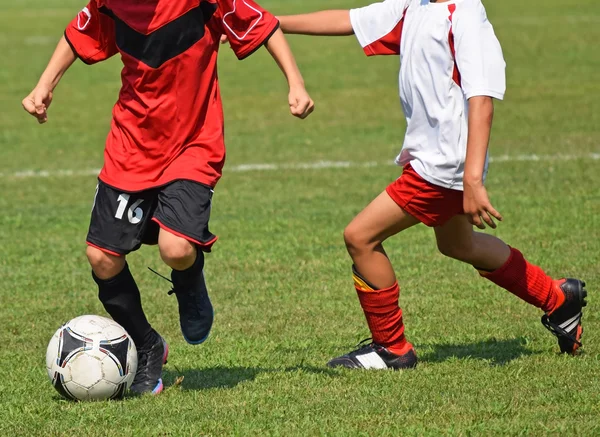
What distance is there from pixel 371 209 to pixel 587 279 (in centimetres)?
223

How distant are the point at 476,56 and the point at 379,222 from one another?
2.86ft

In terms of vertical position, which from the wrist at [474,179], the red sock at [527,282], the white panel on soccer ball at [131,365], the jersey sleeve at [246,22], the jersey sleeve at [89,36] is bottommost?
the white panel on soccer ball at [131,365]

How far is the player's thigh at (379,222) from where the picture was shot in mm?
5145

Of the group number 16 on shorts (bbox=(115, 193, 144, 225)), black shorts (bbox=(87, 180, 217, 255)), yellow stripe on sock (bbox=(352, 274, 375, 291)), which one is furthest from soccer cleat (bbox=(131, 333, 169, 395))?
yellow stripe on sock (bbox=(352, 274, 375, 291))

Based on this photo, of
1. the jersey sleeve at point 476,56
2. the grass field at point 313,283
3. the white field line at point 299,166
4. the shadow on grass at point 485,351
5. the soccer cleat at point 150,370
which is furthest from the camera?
the white field line at point 299,166

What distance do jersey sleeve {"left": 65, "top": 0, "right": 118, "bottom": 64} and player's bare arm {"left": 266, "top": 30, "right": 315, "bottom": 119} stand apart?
74 cm

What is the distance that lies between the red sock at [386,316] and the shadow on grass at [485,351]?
7.6 inches

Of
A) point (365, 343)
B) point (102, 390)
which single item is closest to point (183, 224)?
point (102, 390)

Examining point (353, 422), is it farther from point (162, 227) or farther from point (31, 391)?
point (31, 391)

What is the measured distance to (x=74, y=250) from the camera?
8.20m

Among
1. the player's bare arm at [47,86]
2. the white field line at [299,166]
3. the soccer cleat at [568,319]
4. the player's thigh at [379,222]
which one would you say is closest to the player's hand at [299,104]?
the player's thigh at [379,222]

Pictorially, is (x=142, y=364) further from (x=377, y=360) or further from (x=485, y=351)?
(x=485, y=351)

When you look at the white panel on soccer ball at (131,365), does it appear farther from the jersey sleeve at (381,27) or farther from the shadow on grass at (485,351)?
the jersey sleeve at (381,27)

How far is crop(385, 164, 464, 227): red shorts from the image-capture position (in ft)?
16.6
